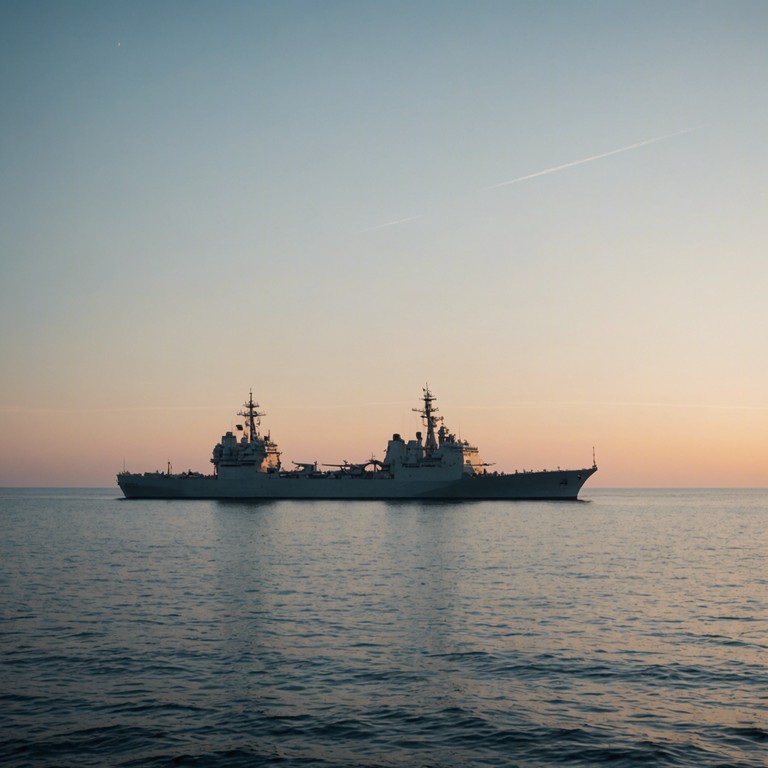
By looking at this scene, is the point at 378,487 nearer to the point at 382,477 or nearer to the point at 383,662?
the point at 382,477

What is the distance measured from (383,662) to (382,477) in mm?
85682

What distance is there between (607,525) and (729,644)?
52.4 meters

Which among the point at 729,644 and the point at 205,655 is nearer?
the point at 205,655

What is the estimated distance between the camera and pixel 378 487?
10200cm

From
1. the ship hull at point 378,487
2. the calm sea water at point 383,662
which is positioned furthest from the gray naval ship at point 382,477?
the calm sea water at point 383,662

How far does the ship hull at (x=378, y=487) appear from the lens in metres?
99.2

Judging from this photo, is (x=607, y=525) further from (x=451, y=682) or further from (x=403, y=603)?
(x=451, y=682)

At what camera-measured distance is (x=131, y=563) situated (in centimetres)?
3731

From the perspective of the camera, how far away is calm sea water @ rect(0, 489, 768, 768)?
12.3 meters

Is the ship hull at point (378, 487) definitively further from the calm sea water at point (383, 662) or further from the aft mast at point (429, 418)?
the calm sea water at point (383, 662)

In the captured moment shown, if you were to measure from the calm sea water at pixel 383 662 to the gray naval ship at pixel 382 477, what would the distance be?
6107 cm

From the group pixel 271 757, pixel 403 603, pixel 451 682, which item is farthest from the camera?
pixel 403 603

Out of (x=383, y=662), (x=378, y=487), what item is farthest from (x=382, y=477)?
(x=383, y=662)

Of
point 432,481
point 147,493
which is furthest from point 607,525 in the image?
point 147,493
